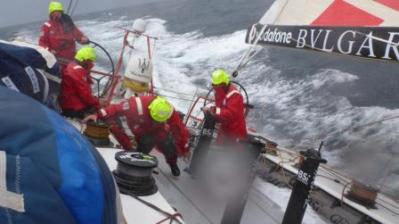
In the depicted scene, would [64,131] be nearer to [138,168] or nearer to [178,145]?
[138,168]

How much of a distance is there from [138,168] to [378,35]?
1449 millimetres

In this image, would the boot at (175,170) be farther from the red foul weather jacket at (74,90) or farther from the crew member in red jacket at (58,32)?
the crew member in red jacket at (58,32)

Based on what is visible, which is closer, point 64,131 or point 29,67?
point 64,131

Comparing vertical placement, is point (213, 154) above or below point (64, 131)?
below

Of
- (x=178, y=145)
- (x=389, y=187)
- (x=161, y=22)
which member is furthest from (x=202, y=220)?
(x=161, y=22)

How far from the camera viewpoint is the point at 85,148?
3.00 feet

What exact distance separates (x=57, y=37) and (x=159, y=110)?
270cm

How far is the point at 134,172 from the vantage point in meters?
2.52

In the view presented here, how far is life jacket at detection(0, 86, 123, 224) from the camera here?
75 cm

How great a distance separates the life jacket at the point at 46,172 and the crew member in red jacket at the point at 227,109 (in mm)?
3419

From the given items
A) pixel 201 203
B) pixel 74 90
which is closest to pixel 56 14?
pixel 74 90

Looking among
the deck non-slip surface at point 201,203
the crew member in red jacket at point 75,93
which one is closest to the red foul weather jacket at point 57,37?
the crew member in red jacket at point 75,93

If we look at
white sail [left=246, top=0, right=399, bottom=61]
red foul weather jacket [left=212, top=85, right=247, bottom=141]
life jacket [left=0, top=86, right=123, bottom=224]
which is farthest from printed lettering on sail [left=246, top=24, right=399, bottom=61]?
life jacket [left=0, top=86, right=123, bottom=224]

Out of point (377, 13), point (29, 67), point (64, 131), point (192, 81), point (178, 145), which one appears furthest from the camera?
point (192, 81)
